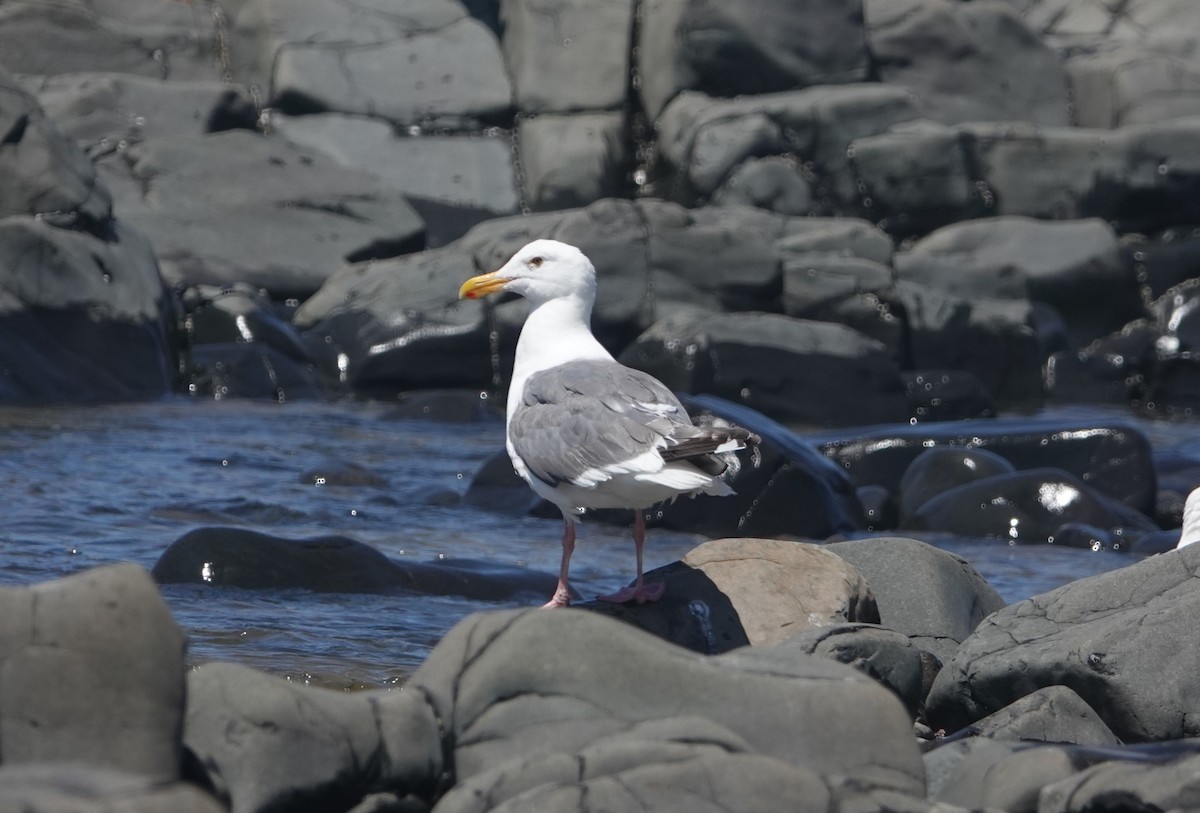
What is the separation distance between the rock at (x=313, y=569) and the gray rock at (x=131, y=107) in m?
12.4

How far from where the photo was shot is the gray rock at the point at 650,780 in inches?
146

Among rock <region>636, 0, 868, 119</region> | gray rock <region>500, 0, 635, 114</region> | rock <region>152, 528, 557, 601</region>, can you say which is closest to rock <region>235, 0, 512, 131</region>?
gray rock <region>500, 0, 635, 114</region>

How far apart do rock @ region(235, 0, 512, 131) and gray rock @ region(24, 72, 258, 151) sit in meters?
0.87

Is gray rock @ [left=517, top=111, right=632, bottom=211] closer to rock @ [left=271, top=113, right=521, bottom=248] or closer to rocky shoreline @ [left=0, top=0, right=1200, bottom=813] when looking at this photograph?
rocky shoreline @ [left=0, top=0, right=1200, bottom=813]

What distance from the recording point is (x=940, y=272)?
1869cm

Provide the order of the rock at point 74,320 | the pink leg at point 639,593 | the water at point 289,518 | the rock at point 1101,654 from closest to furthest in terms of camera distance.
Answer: the rock at point 1101,654, the pink leg at point 639,593, the water at point 289,518, the rock at point 74,320

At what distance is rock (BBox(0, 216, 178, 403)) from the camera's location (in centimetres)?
1304

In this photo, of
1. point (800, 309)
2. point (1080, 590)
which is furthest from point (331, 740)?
point (800, 309)

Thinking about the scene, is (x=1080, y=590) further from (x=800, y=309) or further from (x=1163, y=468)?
(x=800, y=309)

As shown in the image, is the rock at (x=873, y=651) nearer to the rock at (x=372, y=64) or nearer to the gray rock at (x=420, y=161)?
the gray rock at (x=420, y=161)

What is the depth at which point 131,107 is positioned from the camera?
2027 centimetres

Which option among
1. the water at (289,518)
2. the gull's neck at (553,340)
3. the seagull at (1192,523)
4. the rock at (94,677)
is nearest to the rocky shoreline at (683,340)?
the rock at (94,677)

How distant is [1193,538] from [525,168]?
16.5m

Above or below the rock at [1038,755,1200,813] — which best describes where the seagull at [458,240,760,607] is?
above
